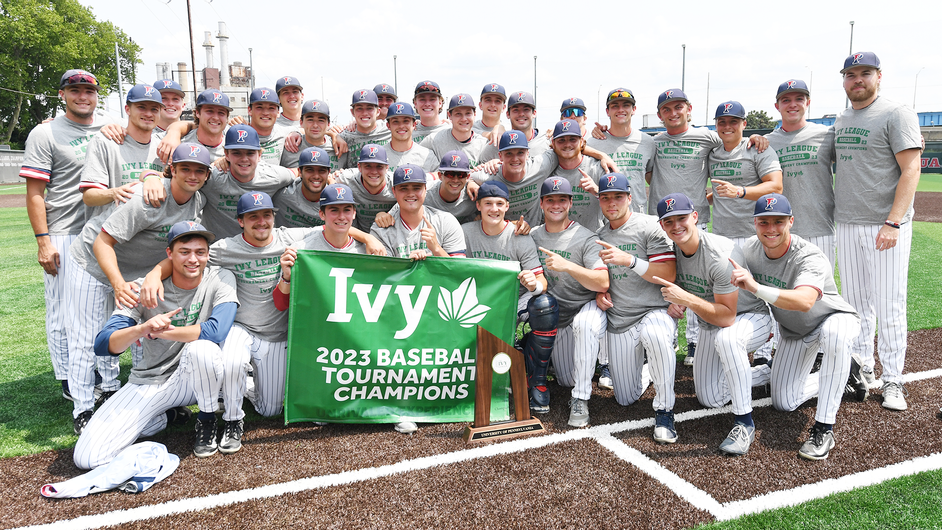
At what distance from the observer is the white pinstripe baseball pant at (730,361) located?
14.1 ft

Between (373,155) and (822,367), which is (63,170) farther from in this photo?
(822,367)

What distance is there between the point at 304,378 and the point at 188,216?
169 centimetres

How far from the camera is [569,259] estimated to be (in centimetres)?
519

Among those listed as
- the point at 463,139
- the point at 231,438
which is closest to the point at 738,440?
the point at 231,438

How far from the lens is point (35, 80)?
45094 mm

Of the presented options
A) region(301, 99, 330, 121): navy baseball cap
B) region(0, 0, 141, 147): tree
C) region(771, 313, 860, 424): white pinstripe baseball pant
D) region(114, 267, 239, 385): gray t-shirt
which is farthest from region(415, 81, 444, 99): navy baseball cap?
region(0, 0, 141, 147): tree

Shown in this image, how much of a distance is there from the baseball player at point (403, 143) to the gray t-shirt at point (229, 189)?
3.61 feet

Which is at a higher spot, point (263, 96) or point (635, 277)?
point (263, 96)

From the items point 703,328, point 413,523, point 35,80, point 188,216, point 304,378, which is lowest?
point 413,523

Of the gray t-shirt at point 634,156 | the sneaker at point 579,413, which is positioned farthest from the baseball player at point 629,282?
the gray t-shirt at point 634,156

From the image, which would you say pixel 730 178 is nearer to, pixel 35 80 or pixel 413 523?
pixel 413 523

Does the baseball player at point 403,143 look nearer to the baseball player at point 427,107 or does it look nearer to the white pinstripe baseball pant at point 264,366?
the baseball player at point 427,107

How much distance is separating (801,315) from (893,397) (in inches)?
46.6

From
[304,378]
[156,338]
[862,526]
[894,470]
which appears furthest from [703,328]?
[156,338]
